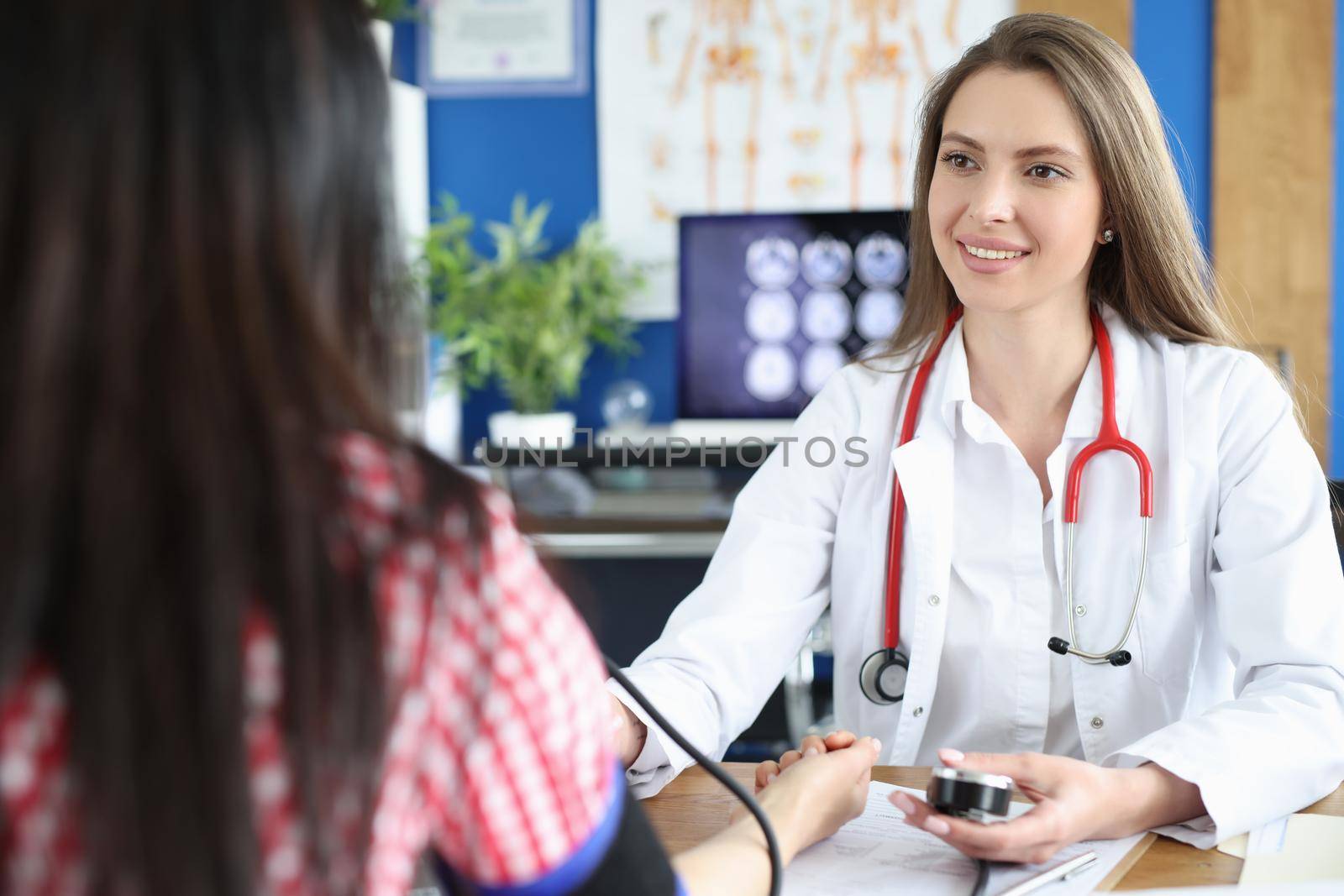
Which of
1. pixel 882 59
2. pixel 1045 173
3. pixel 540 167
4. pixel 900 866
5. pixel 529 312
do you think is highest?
pixel 882 59

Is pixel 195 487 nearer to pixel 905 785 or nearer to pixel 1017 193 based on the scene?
pixel 905 785

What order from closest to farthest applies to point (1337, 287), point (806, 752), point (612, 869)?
point (612, 869)
point (806, 752)
point (1337, 287)

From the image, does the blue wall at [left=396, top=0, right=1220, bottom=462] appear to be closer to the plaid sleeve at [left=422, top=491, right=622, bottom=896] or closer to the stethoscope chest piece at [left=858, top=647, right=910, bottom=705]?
the stethoscope chest piece at [left=858, top=647, right=910, bottom=705]

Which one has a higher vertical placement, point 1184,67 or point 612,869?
point 1184,67

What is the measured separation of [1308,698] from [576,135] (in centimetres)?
296

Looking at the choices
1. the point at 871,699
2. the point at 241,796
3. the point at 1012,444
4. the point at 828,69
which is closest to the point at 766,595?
the point at 871,699

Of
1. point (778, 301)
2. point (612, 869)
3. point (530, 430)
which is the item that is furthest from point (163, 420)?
point (530, 430)

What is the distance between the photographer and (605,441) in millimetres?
3186

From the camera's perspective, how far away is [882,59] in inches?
137

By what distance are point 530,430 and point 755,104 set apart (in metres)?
1.19

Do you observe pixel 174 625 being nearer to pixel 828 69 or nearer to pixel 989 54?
pixel 989 54

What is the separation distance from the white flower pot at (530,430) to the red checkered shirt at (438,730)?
2.76 m

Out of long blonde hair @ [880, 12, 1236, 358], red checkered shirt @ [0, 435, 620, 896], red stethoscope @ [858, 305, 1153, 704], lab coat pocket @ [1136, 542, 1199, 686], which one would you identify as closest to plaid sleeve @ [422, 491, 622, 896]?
red checkered shirt @ [0, 435, 620, 896]

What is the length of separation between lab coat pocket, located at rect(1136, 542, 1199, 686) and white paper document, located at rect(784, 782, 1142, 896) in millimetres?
421
